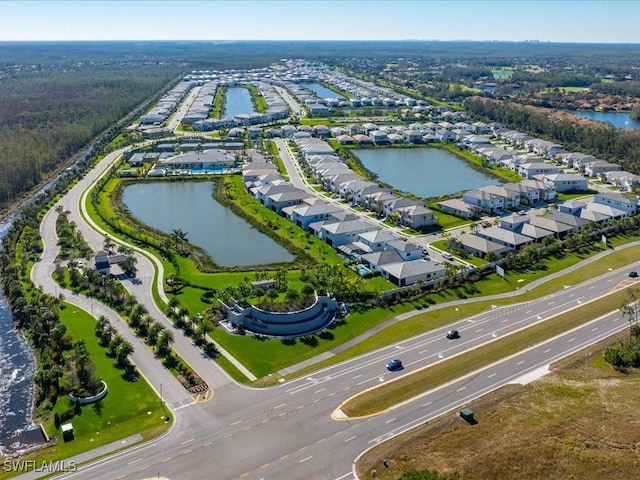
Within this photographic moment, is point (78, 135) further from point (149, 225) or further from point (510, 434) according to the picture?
point (510, 434)

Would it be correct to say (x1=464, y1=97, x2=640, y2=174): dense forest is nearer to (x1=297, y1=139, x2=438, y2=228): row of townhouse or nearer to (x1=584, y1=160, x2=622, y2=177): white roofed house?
(x1=584, y1=160, x2=622, y2=177): white roofed house

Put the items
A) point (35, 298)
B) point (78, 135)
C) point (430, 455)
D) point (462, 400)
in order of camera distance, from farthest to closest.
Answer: point (78, 135) < point (35, 298) < point (462, 400) < point (430, 455)

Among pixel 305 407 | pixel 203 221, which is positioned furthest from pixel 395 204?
pixel 305 407

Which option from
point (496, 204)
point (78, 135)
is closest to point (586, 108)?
point (496, 204)

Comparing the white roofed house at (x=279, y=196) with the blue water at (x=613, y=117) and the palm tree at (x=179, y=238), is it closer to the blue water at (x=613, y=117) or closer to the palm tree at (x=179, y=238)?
the palm tree at (x=179, y=238)

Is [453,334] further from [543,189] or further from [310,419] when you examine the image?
[543,189]

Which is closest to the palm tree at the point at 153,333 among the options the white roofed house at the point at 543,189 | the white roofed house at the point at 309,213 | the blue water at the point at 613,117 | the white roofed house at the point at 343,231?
the white roofed house at the point at 343,231
